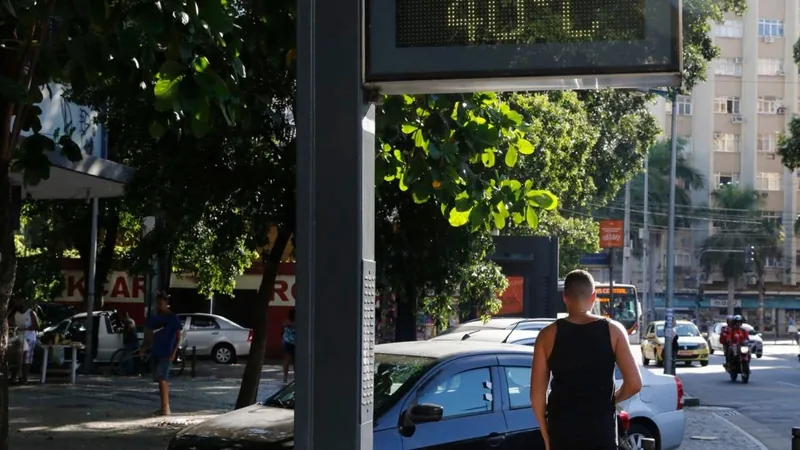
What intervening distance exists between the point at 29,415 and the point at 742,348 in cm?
1856

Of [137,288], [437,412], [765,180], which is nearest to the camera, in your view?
[437,412]

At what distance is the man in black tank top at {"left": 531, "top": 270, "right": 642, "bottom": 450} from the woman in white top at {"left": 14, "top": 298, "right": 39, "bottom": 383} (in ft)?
55.7

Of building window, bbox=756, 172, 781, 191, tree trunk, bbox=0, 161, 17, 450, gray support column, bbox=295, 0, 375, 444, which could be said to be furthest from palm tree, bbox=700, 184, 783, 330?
gray support column, bbox=295, 0, 375, 444

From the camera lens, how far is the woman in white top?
21422 millimetres

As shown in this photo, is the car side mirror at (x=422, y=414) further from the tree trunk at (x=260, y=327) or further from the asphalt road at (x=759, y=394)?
the asphalt road at (x=759, y=394)

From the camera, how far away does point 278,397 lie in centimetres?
974

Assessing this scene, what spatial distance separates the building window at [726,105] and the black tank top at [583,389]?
237 feet

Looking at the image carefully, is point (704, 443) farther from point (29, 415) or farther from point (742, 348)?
point (742, 348)

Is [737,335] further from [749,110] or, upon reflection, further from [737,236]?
[749,110]

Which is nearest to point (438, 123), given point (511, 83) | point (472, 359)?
point (472, 359)

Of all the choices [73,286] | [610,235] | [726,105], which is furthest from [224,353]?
[726,105]

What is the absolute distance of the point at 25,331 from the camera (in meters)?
21.5

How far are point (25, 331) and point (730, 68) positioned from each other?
206ft

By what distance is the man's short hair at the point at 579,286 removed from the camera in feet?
20.6
